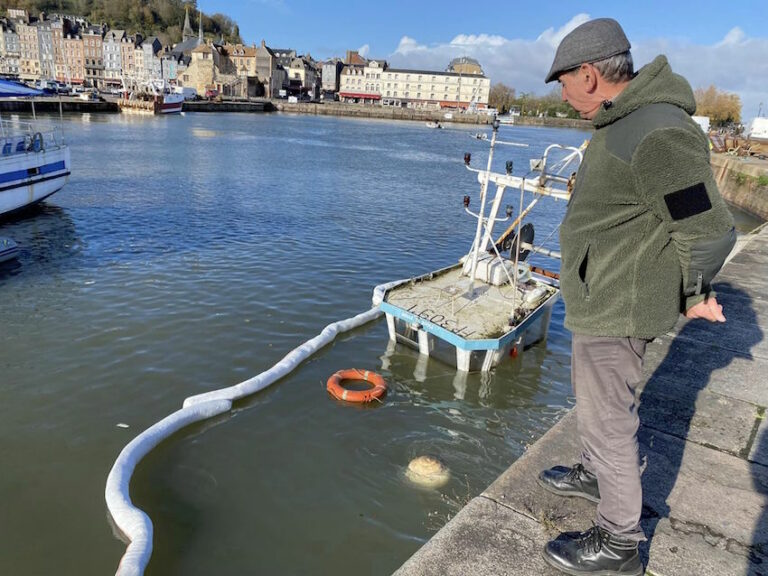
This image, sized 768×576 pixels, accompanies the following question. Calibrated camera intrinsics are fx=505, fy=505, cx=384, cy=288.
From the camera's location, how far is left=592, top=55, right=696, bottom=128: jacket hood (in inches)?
99.7

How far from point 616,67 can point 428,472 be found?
6.06m

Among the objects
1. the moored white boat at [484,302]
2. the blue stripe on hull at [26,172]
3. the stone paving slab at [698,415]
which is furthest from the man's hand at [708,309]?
the blue stripe on hull at [26,172]

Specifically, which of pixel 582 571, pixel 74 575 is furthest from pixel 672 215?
pixel 74 575

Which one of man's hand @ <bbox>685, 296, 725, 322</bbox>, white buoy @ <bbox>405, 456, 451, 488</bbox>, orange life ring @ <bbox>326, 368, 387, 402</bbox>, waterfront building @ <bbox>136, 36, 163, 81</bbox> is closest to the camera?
man's hand @ <bbox>685, 296, 725, 322</bbox>

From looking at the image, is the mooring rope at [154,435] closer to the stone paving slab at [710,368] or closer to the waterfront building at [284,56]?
the stone paving slab at [710,368]

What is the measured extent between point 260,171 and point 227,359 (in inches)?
1190

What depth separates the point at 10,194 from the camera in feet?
69.9

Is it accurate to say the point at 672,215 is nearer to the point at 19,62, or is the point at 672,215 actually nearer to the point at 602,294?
the point at 602,294

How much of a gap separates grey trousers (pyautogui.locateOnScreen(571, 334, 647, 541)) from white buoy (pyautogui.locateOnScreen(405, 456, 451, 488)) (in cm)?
441

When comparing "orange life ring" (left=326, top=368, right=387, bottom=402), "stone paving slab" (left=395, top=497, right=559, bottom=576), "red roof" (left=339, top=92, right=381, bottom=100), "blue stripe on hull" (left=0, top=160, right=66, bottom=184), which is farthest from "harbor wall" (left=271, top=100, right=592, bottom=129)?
"stone paving slab" (left=395, top=497, right=559, bottom=576)

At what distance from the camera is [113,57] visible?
158 meters

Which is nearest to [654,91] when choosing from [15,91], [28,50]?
[15,91]

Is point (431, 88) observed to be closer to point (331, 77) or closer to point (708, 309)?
point (331, 77)

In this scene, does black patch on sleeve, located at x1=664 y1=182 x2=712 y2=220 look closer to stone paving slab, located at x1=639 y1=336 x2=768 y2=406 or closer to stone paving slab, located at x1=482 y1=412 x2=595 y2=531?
stone paving slab, located at x1=482 y1=412 x2=595 y2=531
